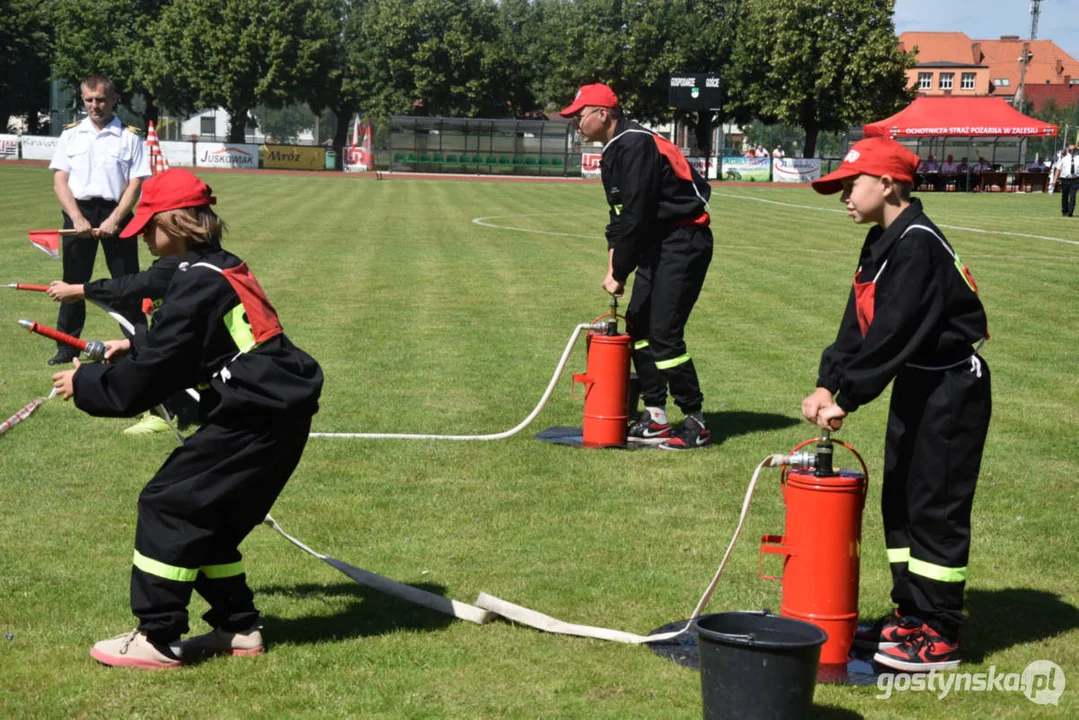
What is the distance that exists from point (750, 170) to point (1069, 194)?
1275 inches

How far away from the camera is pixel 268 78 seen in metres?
81.4

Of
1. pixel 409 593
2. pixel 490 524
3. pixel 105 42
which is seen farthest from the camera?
pixel 105 42

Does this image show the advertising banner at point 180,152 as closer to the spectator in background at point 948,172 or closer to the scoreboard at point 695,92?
the scoreboard at point 695,92

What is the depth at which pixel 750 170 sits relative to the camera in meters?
66.9

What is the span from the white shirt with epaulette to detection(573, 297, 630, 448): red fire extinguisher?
15.7ft

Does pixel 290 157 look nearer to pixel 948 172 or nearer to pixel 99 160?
pixel 948 172

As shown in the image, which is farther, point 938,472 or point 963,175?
point 963,175

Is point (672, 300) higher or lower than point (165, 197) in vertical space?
lower

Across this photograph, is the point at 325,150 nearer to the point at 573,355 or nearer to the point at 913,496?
the point at 573,355

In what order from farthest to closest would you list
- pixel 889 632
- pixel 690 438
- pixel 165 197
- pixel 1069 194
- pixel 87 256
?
pixel 1069 194 < pixel 87 256 < pixel 690 438 < pixel 889 632 < pixel 165 197

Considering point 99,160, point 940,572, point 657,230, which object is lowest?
point 940,572

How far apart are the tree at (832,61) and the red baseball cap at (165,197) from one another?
70.5m

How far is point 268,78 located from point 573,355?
73.6 meters

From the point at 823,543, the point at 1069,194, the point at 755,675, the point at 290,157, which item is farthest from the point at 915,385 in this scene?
the point at 290,157
